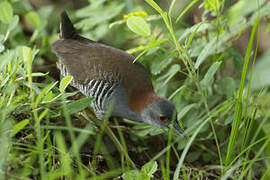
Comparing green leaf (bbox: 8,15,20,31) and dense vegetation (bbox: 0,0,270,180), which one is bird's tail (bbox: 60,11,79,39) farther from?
green leaf (bbox: 8,15,20,31)

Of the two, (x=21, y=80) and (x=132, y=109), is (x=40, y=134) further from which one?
(x=132, y=109)

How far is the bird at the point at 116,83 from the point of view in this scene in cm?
294

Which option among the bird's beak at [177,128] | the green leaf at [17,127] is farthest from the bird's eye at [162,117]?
the green leaf at [17,127]

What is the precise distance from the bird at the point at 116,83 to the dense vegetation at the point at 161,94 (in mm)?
123

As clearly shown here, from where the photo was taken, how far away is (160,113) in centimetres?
288

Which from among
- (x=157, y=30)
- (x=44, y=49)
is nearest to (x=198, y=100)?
(x=157, y=30)

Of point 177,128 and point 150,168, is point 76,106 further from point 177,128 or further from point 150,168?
point 177,128

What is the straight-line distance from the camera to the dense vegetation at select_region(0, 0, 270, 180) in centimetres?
193

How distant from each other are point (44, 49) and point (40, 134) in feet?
7.68

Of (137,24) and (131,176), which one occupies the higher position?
(137,24)

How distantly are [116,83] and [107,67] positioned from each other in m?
0.16

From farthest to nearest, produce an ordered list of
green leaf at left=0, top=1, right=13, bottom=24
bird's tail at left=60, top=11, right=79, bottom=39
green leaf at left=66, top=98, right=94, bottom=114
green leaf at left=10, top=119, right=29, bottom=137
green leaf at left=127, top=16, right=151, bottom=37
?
bird's tail at left=60, top=11, right=79, bottom=39 < green leaf at left=0, top=1, right=13, bottom=24 < green leaf at left=127, top=16, right=151, bottom=37 < green leaf at left=66, top=98, right=94, bottom=114 < green leaf at left=10, top=119, right=29, bottom=137

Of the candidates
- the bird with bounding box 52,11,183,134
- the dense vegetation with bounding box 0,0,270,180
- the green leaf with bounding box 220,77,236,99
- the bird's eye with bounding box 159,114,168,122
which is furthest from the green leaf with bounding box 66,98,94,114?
the green leaf with bounding box 220,77,236,99

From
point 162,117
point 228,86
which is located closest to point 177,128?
point 162,117
